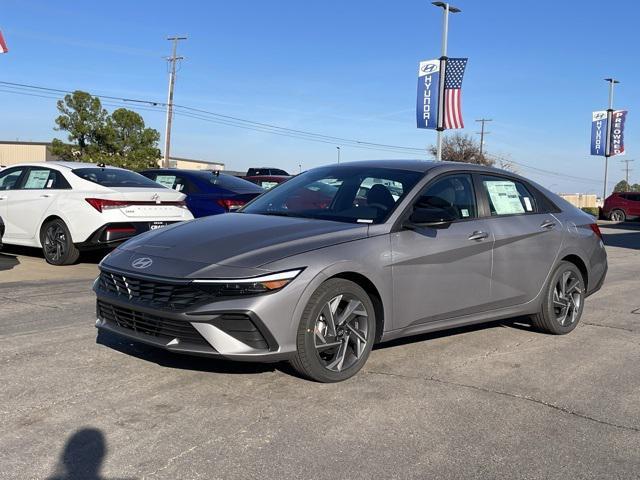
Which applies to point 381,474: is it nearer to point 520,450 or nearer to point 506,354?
point 520,450

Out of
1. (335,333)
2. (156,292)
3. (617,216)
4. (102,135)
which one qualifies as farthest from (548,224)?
(102,135)

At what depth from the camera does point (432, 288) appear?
194 inches

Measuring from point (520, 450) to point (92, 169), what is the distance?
26.3 ft

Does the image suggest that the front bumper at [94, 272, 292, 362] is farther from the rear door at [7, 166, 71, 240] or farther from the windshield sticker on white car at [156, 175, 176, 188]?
the windshield sticker on white car at [156, 175, 176, 188]

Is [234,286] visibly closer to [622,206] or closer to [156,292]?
[156,292]

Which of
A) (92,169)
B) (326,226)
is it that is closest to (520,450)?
(326,226)

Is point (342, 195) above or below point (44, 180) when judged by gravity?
below

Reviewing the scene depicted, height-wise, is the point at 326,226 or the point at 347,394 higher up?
the point at 326,226

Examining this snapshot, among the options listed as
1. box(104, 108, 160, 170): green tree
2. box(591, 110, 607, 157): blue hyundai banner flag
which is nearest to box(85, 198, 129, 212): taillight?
box(591, 110, 607, 157): blue hyundai banner flag

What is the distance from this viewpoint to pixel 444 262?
5012 millimetres

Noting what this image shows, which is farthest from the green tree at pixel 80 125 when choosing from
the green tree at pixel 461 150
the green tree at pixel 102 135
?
the green tree at pixel 461 150

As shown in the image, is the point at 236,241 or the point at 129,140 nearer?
the point at 236,241

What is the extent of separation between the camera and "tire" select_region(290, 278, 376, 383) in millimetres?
4152

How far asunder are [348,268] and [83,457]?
76.4 inches
